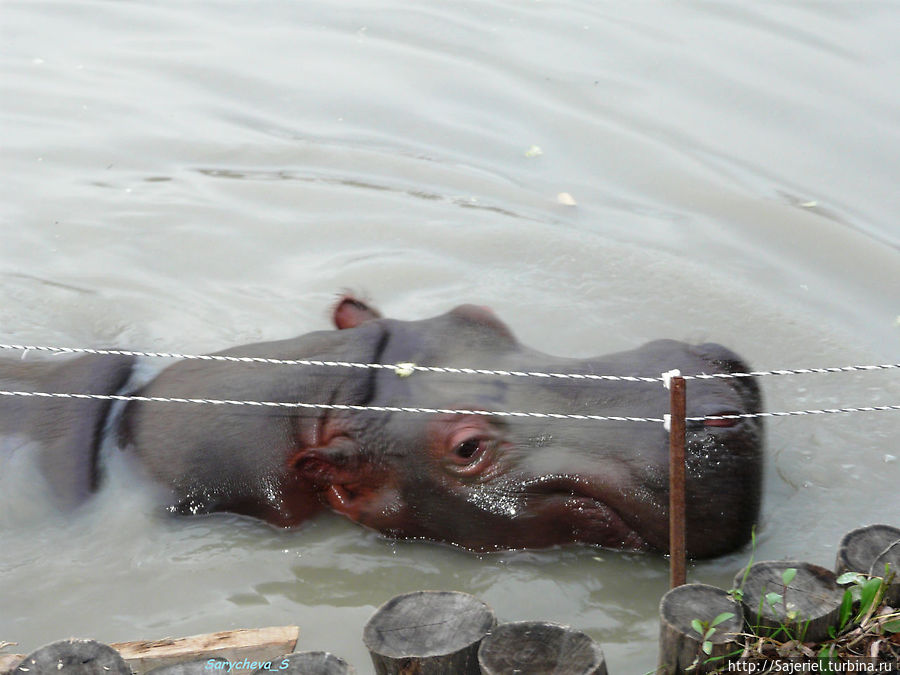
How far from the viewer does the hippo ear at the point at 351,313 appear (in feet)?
14.4

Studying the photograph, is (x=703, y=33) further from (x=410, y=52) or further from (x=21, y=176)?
(x=21, y=176)

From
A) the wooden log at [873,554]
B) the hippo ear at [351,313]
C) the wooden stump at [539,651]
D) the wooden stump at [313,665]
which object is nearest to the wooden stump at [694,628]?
the wooden stump at [539,651]

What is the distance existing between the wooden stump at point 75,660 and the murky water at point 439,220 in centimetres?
96

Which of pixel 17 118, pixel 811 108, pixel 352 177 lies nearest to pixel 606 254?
pixel 352 177

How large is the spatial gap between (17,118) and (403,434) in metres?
5.40

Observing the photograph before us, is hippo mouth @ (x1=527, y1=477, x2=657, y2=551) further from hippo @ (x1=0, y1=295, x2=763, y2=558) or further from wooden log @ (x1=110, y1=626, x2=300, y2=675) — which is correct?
wooden log @ (x1=110, y1=626, x2=300, y2=675)

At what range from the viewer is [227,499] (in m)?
4.14

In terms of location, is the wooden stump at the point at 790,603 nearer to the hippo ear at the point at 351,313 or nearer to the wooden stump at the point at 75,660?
the wooden stump at the point at 75,660

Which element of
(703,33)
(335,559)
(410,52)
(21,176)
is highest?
(703,33)

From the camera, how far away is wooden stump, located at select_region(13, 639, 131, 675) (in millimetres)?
2867

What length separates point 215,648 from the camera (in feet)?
11.3

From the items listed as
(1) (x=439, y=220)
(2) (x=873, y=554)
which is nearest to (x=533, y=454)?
(2) (x=873, y=554)

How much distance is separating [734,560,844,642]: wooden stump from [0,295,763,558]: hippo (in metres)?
0.57

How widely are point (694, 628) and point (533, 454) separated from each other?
1.01 metres
